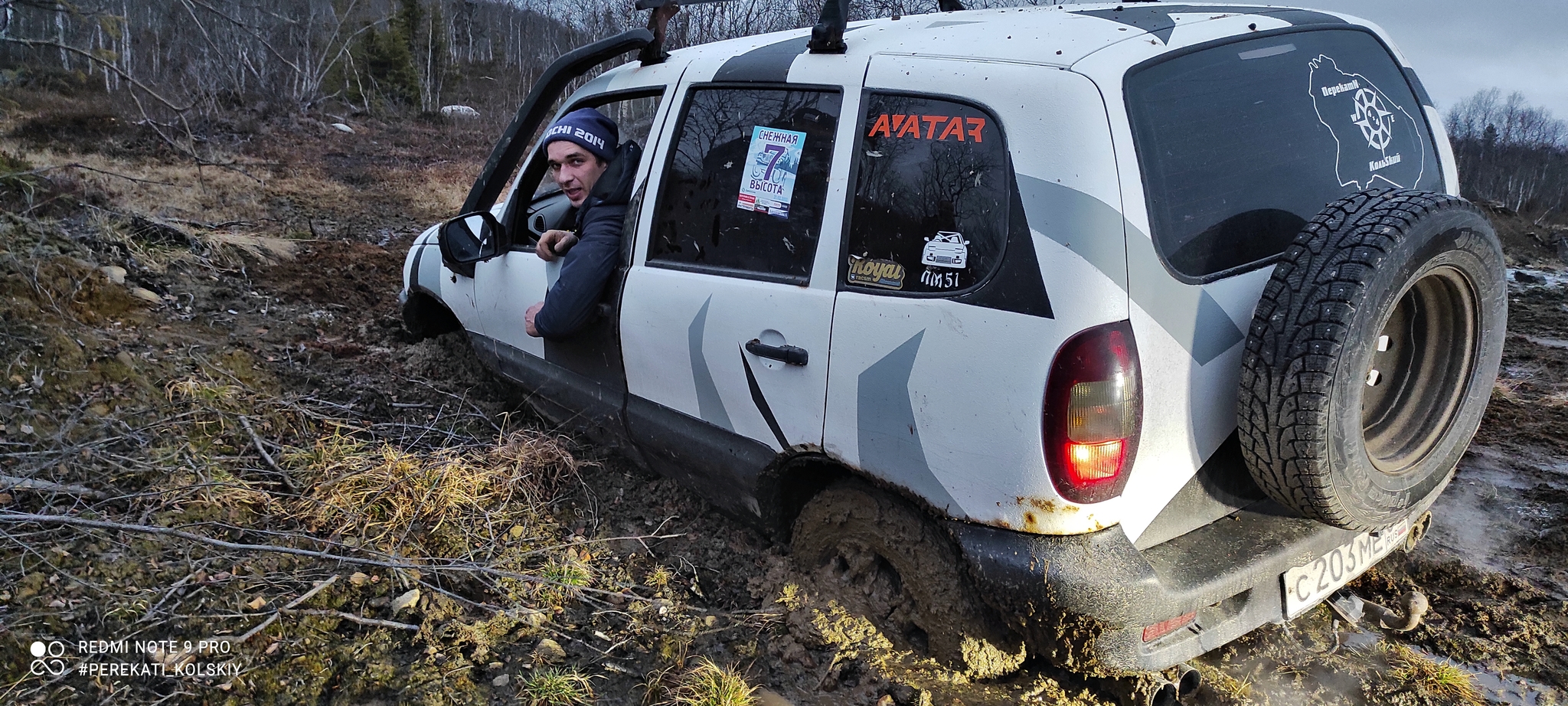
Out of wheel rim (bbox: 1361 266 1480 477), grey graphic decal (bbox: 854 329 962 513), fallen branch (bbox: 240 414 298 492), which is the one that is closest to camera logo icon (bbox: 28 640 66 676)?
fallen branch (bbox: 240 414 298 492)

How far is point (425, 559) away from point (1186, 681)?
7.72ft

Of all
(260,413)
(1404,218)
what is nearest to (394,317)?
(260,413)

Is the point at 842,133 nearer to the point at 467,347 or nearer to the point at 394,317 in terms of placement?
the point at 467,347

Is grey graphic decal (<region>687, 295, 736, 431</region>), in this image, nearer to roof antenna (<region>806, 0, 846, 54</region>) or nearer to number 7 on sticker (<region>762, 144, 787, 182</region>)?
number 7 on sticker (<region>762, 144, 787, 182</region>)

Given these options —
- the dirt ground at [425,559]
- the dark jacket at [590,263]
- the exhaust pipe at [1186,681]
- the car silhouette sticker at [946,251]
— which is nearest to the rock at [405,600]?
the dirt ground at [425,559]

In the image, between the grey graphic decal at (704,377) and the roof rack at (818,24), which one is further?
the grey graphic decal at (704,377)

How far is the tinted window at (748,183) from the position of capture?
2.39 m

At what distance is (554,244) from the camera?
3.17 metres

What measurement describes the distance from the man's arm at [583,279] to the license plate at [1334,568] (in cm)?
227

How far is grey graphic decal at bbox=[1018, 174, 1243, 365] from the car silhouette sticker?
0.58ft

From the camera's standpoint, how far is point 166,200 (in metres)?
10.3

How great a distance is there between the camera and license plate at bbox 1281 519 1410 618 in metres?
2.25

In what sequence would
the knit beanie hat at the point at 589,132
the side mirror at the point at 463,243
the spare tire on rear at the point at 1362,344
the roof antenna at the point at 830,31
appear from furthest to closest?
the side mirror at the point at 463,243
the knit beanie hat at the point at 589,132
the roof antenna at the point at 830,31
the spare tire on rear at the point at 1362,344

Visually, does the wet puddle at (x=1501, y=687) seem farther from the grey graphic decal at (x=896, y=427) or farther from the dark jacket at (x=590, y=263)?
the dark jacket at (x=590, y=263)
